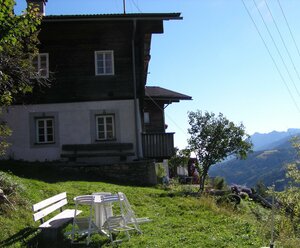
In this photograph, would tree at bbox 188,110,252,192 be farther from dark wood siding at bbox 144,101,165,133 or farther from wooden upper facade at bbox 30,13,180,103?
dark wood siding at bbox 144,101,165,133

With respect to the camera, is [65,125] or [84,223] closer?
[84,223]

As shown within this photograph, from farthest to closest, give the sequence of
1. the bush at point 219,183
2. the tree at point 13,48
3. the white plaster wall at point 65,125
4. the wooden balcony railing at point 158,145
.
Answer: the bush at point 219,183, the wooden balcony railing at point 158,145, the white plaster wall at point 65,125, the tree at point 13,48

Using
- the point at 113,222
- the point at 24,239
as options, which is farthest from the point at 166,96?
the point at 24,239

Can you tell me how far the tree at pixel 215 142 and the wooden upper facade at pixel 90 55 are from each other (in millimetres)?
3406

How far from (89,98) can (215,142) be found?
6058 millimetres

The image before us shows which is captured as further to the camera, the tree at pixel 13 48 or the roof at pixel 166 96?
the roof at pixel 166 96

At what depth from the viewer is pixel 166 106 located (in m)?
32.8

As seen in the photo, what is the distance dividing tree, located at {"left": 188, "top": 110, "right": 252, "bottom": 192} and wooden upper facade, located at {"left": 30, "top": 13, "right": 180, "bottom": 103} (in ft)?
11.2

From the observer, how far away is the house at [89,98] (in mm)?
21047

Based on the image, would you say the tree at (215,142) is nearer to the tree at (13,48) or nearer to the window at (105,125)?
the window at (105,125)

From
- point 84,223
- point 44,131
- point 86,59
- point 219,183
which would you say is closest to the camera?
point 84,223

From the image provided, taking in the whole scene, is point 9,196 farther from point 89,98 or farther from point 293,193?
point 89,98

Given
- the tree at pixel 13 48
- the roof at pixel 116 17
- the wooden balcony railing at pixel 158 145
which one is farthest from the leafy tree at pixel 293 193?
the roof at pixel 116 17

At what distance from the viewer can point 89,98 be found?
21.4m
